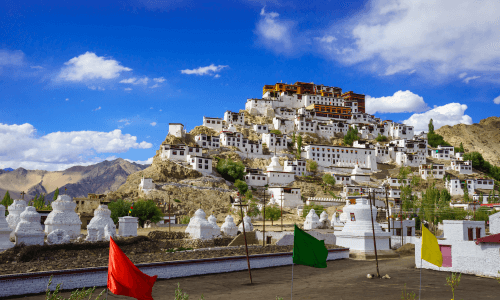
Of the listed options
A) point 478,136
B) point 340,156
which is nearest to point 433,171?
point 340,156

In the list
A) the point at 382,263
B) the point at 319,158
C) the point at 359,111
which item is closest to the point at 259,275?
the point at 382,263

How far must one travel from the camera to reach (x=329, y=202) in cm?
7331

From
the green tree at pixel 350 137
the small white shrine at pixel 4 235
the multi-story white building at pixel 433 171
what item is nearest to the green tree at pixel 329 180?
the green tree at pixel 350 137

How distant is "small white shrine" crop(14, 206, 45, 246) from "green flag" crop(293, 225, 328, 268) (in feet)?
69.8

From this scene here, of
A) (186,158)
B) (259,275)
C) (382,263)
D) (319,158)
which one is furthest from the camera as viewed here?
(319,158)

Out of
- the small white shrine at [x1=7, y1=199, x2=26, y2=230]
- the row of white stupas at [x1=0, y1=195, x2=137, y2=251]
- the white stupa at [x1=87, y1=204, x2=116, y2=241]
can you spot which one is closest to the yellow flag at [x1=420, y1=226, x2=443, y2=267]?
the row of white stupas at [x1=0, y1=195, x2=137, y2=251]

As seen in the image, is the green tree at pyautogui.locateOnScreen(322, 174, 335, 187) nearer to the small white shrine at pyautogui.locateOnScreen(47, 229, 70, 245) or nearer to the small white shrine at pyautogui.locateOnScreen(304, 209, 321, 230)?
the small white shrine at pyautogui.locateOnScreen(304, 209, 321, 230)

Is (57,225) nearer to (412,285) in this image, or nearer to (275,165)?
(412,285)

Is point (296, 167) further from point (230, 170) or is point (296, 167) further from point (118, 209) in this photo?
point (118, 209)

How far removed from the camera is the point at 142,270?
17.7 metres

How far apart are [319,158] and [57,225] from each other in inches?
2943

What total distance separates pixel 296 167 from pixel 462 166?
4596cm

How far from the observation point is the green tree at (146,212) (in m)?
52.6

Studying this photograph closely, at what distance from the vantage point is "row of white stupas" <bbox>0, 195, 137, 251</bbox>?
1032 inches
